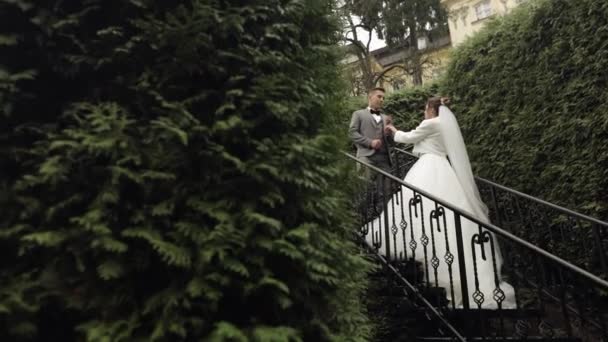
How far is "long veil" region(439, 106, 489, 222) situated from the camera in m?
4.65

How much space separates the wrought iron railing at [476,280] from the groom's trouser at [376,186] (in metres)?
0.03

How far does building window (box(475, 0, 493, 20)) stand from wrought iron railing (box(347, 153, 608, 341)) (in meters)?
25.1

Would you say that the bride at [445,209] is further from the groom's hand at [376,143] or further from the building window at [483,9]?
the building window at [483,9]

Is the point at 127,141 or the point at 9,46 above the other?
the point at 9,46

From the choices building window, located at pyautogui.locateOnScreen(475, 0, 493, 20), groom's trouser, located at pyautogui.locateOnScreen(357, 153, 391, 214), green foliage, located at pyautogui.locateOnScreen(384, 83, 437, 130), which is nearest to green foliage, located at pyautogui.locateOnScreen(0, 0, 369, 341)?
groom's trouser, located at pyautogui.locateOnScreen(357, 153, 391, 214)

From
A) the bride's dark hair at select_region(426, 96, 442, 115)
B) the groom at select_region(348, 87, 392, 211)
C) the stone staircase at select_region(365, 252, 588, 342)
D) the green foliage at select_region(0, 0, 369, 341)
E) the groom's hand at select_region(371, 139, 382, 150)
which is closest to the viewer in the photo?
the green foliage at select_region(0, 0, 369, 341)

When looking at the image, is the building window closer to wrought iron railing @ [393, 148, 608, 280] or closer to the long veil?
wrought iron railing @ [393, 148, 608, 280]

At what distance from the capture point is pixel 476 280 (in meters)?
3.28

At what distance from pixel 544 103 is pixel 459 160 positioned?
1.53 metres

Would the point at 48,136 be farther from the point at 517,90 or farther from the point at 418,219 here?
the point at 517,90

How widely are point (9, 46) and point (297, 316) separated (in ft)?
4.72

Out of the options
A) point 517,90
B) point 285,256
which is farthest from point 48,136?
point 517,90

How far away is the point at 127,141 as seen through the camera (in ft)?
5.09

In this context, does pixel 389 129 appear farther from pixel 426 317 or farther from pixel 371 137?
pixel 426 317
